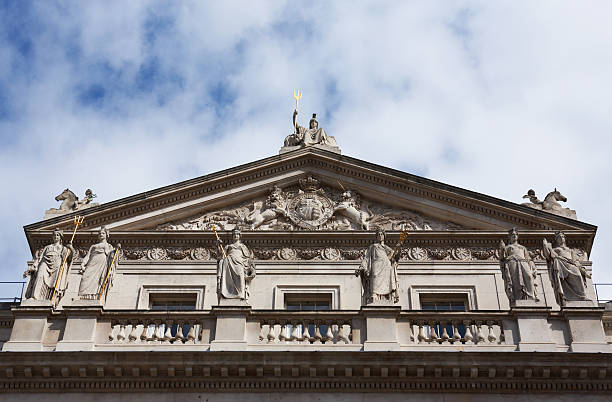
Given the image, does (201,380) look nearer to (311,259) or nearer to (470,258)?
(311,259)

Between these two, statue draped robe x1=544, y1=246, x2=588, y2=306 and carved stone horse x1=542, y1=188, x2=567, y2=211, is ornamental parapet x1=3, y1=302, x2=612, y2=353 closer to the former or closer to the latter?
statue draped robe x1=544, y1=246, x2=588, y2=306

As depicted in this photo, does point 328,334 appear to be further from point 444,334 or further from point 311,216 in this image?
point 311,216

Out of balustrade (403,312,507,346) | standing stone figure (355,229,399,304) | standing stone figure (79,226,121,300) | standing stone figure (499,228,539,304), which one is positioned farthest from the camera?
standing stone figure (79,226,121,300)

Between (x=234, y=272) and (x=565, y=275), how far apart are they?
6.58 meters

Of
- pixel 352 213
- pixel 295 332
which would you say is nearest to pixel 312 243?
pixel 352 213

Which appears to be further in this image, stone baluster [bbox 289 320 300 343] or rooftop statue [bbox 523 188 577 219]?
rooftop statue [bbox 523 188 577 219]

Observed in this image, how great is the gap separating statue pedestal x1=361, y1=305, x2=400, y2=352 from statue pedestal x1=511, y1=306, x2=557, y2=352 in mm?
2312

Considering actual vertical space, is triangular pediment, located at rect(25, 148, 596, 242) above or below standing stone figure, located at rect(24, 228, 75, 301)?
above

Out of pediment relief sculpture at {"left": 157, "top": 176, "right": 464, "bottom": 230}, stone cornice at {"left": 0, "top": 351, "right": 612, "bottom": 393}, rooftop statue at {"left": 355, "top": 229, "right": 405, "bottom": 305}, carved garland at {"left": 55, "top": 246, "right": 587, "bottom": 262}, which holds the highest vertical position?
pediment relief sculpture at {"left": 157, "top": 176, "right": 464, "bottom": 230}

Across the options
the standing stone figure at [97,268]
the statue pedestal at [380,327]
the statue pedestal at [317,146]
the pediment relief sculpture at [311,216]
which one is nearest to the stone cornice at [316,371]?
the statue pedestal at [380,327]

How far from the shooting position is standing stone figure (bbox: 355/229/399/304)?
60.6 ft

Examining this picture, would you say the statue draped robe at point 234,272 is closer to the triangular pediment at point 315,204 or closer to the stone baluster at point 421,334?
the triangular pediment at point 315,204

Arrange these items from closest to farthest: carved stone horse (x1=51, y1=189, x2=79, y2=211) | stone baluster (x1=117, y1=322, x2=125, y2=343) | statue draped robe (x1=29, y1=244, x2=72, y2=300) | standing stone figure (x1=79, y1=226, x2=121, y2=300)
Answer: stone baluster (x1=117, y1=322, x2=125, y2=343) < standing stone figure (x1=79, y1=226, x2=121, y2=300) < statue draped robe (x1=29, y1=244, x2=72, y2=300) < carved stone horse (x1=51, y1=189, x2=79, y2=211)

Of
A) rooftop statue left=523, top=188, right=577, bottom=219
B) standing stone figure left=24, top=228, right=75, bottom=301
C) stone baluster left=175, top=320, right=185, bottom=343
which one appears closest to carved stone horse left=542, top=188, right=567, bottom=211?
rooftop statue left=523, top=188, right=577, bottom=219
